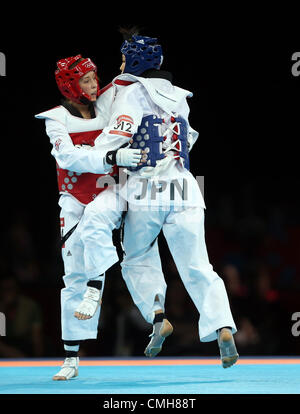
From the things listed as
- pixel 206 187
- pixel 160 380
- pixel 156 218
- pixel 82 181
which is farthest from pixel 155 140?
pixel 206 187

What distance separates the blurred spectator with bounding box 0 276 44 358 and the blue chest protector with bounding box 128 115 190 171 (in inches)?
117

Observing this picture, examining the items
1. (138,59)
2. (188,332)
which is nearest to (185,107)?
(138,59)

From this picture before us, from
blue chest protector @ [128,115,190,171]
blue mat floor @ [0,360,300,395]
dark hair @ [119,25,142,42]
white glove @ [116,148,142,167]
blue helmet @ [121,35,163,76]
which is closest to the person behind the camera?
blue mat floor @ [0,360,300,395]

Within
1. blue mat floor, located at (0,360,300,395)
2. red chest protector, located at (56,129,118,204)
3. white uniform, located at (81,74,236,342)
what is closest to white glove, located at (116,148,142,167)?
white uniform, located at (81,74,236,342)

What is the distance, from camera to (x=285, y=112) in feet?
26.2

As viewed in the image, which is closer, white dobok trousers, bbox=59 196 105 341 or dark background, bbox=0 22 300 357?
white dobok trousers, bbox=59 196 105 341

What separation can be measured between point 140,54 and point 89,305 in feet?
4.79

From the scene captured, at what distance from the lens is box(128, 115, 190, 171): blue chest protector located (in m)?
4.14

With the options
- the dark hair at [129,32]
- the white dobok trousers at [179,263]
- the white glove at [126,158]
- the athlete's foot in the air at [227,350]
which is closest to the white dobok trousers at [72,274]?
the white dobok trousers at [179,263]

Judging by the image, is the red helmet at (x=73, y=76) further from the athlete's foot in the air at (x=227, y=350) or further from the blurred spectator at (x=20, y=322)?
the blurred spectator at (x=20, y=322)

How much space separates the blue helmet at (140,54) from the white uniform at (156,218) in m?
0.10

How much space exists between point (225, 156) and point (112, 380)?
4.29 m

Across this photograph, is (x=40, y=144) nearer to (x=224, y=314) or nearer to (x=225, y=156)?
(x=225, y=156)

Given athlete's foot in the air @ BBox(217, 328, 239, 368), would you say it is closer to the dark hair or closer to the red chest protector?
the red chest protector
